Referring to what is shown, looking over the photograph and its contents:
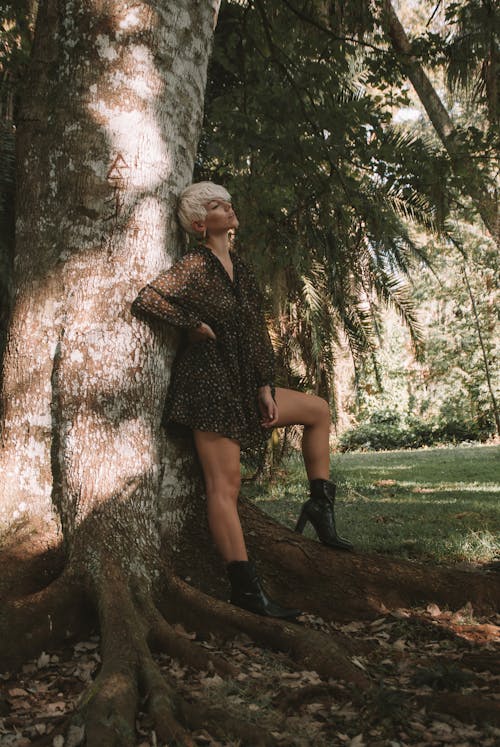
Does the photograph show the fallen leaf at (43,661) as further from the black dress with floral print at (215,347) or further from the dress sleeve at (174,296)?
the dress sleeve at (174,296)

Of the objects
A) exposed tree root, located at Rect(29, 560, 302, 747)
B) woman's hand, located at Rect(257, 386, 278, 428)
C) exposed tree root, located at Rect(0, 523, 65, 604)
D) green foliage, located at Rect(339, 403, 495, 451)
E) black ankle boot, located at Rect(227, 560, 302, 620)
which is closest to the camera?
exposed tree root, located at Rect(29, 560, 302, 747)

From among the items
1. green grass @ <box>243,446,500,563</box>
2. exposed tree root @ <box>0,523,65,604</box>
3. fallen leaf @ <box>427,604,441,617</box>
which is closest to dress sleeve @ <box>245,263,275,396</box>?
exposed tree root @ <box>0,523,65,604</box>

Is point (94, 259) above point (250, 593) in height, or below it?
above

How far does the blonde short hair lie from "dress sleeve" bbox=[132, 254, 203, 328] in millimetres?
259

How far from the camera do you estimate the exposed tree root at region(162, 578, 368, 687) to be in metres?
2.72

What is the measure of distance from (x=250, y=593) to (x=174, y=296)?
1.50m

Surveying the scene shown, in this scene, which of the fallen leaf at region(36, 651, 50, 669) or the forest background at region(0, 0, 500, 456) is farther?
the forest background at region(0, 0, 500, 456)

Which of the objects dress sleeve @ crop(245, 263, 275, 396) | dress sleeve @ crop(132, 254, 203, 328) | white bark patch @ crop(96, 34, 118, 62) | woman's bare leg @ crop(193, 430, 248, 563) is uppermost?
white bark patch @ crop(96, 34, 118, 62)

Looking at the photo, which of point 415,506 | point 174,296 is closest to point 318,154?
point 174,296

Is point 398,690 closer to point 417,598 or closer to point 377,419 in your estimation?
point 417,598

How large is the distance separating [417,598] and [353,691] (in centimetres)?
123

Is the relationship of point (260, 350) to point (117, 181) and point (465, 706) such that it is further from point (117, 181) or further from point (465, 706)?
point (465, 706)

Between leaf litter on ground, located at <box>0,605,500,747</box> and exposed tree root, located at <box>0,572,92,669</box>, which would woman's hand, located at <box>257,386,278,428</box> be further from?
exposed tree root, located at <box>0,572,92,669</box>

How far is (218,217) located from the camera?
3.60m
